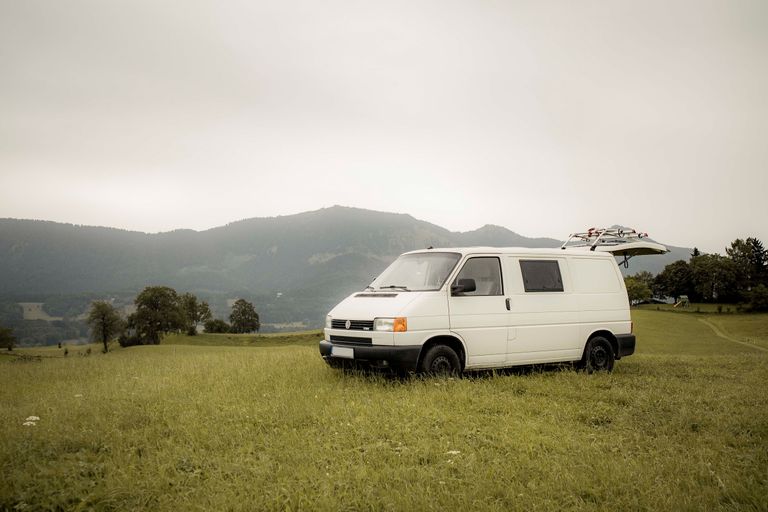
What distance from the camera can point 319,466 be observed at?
16.0ft

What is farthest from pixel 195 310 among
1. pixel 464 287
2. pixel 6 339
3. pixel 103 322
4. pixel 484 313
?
pixel 464 287

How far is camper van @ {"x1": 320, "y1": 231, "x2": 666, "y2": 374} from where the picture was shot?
8273 mm

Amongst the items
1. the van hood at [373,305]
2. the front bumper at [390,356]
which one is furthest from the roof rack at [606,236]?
the front bumper at [390,356]

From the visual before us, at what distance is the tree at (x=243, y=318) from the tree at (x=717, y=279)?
81.4 m

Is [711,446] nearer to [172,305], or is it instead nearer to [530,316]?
[530,316]

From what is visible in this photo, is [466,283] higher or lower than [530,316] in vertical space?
higher

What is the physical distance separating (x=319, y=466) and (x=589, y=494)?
240 centimetres

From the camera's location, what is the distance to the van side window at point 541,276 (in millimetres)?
9578

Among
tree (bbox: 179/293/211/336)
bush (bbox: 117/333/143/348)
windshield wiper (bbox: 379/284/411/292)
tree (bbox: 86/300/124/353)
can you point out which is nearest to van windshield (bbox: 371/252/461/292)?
windshield wiper (bbox: 379/284/411/292)

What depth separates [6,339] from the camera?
278ft

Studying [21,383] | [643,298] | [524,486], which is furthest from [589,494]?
[643,298]

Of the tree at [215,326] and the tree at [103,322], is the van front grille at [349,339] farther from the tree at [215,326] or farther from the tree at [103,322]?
the tree at [215,326]

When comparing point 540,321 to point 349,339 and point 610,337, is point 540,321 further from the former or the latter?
point 349,339

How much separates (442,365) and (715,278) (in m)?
90.7
